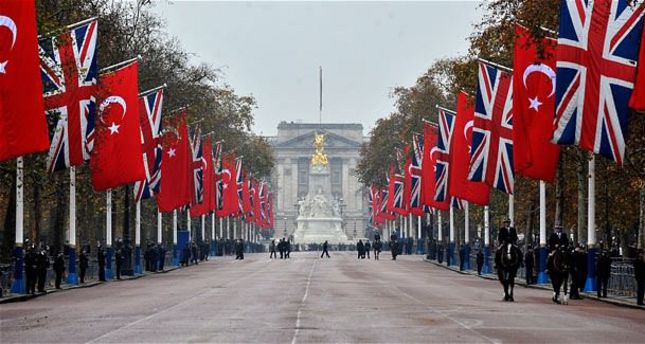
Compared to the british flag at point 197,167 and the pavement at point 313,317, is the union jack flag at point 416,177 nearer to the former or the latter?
the british flag at point 197,167

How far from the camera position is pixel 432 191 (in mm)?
78688

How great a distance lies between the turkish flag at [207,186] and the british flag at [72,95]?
135ft

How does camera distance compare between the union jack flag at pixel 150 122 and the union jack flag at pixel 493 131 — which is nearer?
the union jack flag at pixel 493 131

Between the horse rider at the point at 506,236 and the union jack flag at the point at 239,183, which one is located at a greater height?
the union jack flag at the point at 239,183

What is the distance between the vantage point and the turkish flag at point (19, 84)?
3503 cm

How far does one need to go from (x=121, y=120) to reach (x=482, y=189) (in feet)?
50.0

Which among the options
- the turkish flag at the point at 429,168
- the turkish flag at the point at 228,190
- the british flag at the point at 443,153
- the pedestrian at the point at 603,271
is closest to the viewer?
the pedestrian at the point at 603,271

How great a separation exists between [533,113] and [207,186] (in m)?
48.5

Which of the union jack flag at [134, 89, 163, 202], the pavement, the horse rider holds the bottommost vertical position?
the pavement

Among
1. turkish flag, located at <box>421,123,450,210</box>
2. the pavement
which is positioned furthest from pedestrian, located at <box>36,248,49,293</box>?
turkish flag, located at <box>421,123,450,210</box>

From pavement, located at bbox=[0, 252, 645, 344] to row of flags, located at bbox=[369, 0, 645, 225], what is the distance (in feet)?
14.4

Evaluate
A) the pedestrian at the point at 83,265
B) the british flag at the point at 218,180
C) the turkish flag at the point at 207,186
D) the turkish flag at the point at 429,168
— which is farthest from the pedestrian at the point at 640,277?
the british flag at the point at 218,180

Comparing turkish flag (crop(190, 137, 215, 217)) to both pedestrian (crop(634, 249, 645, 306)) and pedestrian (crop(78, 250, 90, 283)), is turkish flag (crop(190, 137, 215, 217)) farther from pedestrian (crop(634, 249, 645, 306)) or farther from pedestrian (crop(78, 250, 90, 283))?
pedestrian (crop(634, 249, 645, 306))

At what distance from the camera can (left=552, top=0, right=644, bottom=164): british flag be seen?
3541 cm
